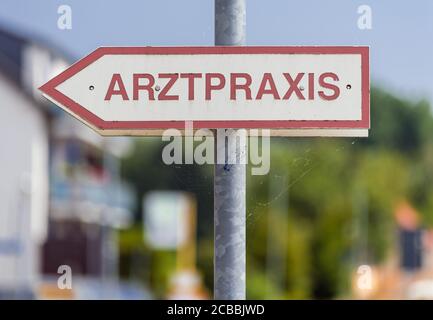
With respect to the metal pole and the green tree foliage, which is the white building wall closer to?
the green tree foliage

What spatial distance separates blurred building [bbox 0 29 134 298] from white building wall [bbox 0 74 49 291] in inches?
1.3

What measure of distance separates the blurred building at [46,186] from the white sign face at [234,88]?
31795mm

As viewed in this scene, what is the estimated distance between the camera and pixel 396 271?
293 feet

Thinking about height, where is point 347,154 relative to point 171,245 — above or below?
above

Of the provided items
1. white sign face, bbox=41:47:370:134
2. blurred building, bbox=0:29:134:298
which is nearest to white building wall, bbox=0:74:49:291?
blurred building, bbox=0:29:134:298

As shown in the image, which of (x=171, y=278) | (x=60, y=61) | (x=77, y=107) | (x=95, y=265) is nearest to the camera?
(x=77, y=107)

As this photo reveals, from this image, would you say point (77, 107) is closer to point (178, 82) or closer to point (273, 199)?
point (178, 82)

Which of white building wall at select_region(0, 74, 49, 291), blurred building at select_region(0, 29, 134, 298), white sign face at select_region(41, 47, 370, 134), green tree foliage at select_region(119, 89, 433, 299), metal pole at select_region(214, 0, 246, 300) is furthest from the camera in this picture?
green tree foliage at select_region(119, 89, 433, 299)

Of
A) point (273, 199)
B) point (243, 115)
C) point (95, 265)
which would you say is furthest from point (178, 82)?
point (95, 265)

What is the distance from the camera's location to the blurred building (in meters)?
46.8

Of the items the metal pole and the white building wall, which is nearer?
the metal pole

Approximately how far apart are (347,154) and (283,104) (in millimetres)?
86222

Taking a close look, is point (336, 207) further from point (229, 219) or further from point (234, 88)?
point (229, 219)

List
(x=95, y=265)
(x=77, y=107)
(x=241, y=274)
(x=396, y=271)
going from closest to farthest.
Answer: (x=241, y=274), (x=77, y=107), (x=95, y=265), (x=396, y=271)
